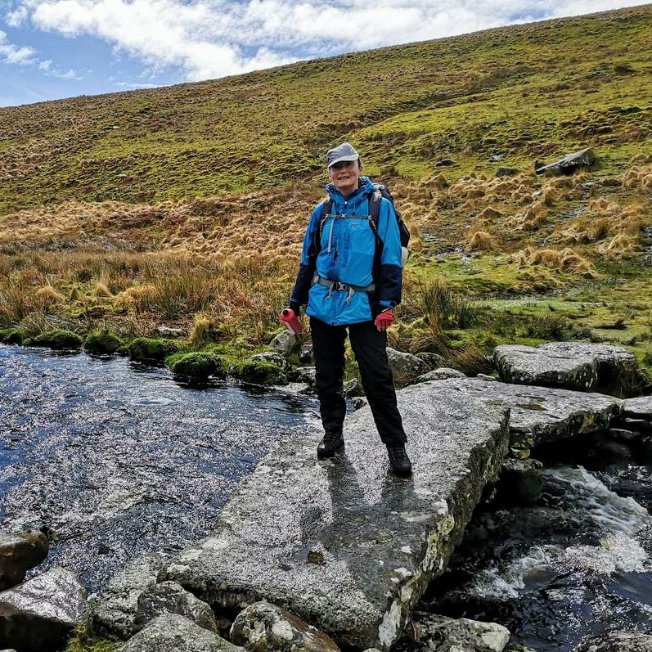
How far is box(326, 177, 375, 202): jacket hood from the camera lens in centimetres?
501

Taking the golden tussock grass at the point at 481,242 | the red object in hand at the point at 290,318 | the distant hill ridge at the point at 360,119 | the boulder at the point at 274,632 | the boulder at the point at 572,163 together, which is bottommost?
the boulder at the point at 274,632

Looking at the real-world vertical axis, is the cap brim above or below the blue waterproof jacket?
above

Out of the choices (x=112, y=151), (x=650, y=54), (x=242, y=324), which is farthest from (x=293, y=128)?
(x=242, y=324)

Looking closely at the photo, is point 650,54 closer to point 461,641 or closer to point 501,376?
point 501,376

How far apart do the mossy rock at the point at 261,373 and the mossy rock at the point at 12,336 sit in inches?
219

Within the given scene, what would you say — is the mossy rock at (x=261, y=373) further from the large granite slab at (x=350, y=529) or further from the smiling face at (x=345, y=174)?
the smiling face at (x=345, y=174)

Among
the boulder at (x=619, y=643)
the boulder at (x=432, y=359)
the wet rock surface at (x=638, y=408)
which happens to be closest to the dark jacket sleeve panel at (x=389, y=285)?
the boulder at (x=619, y=643)

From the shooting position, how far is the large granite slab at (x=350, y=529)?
3.72 meters

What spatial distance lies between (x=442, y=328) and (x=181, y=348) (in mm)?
5094

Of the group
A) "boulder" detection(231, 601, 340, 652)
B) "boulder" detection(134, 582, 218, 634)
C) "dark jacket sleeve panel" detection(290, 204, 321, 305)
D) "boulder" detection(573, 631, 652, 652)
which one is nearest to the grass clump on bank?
"dark jacket sleeve panel" detection(290, 204, 321, 305)

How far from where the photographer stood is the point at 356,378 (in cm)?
964

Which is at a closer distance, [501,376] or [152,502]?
[152,502]

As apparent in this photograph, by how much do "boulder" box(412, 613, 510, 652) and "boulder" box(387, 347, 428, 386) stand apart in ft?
17.7

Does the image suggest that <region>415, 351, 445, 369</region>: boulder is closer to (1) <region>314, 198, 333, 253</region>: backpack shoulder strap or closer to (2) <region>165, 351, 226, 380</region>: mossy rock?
(2) <region>165, 351, 226, 380</region>: mossy rock
